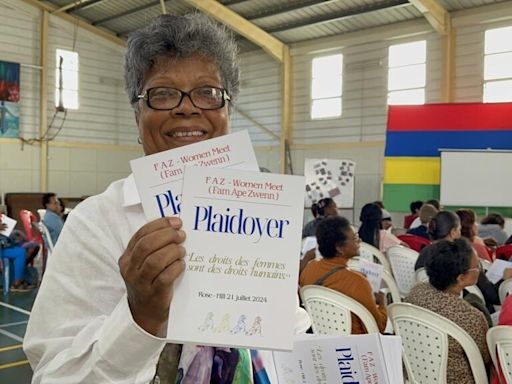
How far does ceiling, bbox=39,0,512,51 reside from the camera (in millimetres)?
10039

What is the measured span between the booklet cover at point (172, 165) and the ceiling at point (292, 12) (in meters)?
9.27

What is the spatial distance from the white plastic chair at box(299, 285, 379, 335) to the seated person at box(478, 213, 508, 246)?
11.7ft

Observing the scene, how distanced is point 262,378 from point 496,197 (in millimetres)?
8390

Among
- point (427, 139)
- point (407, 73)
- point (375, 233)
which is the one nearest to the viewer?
point (375, 233)

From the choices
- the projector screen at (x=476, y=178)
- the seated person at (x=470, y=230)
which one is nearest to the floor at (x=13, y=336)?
the seated person at (x=470, y=230)

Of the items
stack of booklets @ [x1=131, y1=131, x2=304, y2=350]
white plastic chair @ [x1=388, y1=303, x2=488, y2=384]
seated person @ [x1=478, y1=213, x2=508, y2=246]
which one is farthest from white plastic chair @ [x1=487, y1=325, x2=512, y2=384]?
seated person @ [x1=478, y1=213, x2=508, y2=246]

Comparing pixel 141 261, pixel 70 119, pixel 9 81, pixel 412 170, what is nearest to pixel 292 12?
pixel 412 170

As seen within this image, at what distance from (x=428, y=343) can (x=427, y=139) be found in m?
7.17

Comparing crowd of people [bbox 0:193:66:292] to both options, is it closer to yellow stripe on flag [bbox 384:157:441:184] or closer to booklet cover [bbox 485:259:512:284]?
booklet cover [bbox 485:259:512:284]

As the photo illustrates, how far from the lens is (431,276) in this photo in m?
2.58

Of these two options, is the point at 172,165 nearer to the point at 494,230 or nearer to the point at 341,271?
the point at 341,271

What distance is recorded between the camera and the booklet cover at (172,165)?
796 millimetres

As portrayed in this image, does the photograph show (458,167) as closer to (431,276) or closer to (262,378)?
(431,276)

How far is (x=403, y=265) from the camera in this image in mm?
4465
